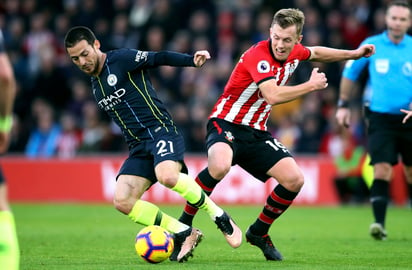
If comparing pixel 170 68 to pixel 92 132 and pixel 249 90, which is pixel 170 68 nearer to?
pixel 92 132

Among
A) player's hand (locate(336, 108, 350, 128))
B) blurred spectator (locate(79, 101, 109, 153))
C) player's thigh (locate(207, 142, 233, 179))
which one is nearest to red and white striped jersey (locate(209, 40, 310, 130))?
player's thigh (locate(207, 142, 233, 179))

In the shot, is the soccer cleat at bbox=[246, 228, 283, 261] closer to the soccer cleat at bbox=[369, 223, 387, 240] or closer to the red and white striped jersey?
the red and white striped jersey

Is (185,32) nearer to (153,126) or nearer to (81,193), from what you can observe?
(81,193)

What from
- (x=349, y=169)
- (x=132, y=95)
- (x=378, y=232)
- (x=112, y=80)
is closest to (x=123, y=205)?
(x=132, y=95)

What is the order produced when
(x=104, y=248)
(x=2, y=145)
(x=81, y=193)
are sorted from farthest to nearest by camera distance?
(x=81, y=193)
(x=104, y=248)
(x=2, y=145)

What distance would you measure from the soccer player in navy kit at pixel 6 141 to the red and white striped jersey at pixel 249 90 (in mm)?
3168

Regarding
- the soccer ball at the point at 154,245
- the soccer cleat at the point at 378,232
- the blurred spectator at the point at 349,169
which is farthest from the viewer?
the blurred spectator at the point at 349,169

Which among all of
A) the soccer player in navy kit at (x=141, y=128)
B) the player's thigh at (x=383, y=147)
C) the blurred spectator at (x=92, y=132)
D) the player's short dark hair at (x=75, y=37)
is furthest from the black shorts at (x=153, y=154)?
the blurred spectator at (x=92, y=132)

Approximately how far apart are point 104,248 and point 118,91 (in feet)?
6.18

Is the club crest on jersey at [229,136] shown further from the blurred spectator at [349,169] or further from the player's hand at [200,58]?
the blurred spectator at [349,169]

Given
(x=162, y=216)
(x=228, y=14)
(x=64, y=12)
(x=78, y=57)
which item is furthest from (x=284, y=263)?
(x=64, y=12)

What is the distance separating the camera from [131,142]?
8.00 meters

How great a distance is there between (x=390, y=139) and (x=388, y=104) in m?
0.42

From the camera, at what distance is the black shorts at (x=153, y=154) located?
7523mm
